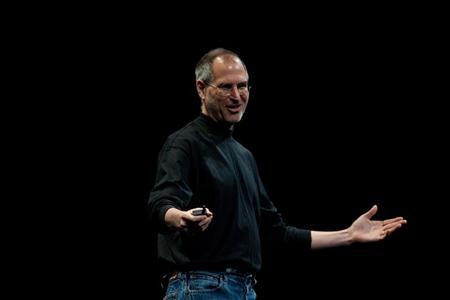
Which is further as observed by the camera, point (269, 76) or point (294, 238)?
point (269, 76)

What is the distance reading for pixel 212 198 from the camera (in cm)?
226

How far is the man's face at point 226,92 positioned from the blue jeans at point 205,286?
1.69 feet

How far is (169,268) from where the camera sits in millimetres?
2240

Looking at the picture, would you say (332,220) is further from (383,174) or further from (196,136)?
(196,136)

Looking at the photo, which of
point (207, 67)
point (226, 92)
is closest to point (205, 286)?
point (226, 92)

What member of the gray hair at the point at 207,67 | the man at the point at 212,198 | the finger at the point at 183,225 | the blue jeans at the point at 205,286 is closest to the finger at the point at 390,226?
the man at the point at 212,198

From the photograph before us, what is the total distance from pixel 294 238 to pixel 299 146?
138cm

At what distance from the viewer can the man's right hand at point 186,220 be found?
1.92 meters

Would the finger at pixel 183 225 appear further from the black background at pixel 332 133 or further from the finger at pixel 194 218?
the black background at pixel 332 133

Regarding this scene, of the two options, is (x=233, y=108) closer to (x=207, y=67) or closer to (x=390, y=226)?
(x=207, y=67)

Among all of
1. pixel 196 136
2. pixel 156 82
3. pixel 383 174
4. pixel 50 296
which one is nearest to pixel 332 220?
pixel 383 174

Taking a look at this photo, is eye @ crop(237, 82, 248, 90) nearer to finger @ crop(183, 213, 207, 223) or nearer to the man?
the man

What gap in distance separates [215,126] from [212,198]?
276 millimetres

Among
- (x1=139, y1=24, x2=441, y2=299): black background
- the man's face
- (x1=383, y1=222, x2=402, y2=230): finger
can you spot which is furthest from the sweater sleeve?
(x1=139, y1=24, x2=441, y2=299): black background
